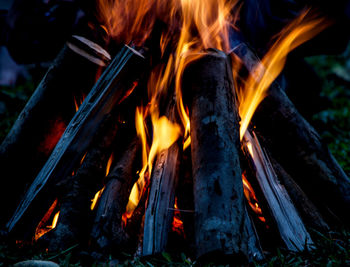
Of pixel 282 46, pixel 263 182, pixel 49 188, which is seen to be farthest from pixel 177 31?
pixel 49 188

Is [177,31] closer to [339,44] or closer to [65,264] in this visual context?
[65,264]

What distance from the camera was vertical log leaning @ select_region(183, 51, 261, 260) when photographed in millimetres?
1235

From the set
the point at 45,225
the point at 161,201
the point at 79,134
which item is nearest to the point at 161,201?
the point at 161,201

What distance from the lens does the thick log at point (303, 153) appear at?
1.90 meters

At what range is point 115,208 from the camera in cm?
170

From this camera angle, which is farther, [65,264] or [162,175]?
[162,175]

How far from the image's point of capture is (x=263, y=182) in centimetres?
185

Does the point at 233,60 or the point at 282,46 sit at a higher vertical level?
the point at 282,46

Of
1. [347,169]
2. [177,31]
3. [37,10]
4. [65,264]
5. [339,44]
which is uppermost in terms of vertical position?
[37,10]

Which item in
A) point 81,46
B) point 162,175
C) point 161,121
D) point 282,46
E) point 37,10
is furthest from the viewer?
point 37,10

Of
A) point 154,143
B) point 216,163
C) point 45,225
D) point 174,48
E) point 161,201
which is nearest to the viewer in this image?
point 216,163

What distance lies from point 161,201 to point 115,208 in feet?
1.16

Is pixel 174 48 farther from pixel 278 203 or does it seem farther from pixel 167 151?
pixel 278 203

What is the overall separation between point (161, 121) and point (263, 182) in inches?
41.2
